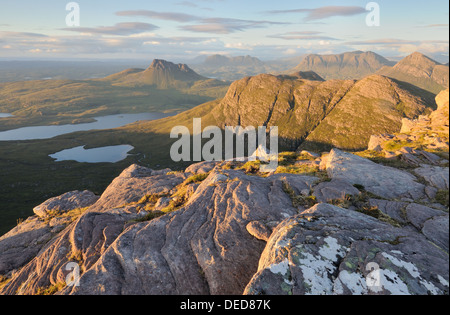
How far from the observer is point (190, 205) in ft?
72.4

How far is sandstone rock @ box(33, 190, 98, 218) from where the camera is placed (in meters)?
42.6

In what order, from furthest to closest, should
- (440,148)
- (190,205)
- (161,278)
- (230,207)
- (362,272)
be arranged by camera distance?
(440,148)
(190,205)
(230,207)
(161,278)
(362,272)

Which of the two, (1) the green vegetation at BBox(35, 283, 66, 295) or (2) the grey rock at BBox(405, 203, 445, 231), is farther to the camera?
(1) the green vegetation at BBox(35, 283, 66, 295)

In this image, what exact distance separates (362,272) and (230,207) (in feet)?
38.5

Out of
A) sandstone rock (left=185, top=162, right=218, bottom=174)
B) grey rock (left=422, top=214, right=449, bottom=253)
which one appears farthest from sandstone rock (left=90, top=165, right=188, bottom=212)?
grey rock (left=422, top=214, right=449, bottom=253)

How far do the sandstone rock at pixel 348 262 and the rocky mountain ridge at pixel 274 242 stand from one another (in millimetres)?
48

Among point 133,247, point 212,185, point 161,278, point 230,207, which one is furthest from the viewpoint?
point 212,185

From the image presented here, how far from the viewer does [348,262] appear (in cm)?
1111

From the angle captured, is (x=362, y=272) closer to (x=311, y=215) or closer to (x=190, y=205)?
(x=311, y=215)

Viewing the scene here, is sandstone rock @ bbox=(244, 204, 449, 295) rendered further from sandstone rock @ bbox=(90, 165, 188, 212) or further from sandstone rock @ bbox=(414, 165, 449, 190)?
sandstone rock @ bbox=(90, 165, 188, 212)

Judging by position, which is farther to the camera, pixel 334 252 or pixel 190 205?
pixel 190 205

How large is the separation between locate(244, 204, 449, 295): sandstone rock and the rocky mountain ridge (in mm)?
48
